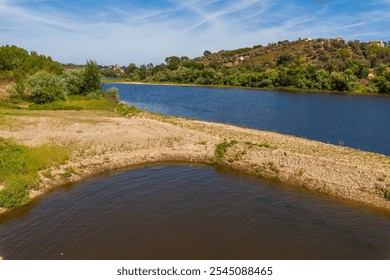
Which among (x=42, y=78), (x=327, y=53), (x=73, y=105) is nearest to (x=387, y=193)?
(x=73, y=105)

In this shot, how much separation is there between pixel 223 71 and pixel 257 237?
153 metres

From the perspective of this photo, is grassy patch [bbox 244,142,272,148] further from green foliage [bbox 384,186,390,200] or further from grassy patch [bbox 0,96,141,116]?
grassy patch [bbox 0,96,141,116]

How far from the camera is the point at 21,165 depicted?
2606 cm

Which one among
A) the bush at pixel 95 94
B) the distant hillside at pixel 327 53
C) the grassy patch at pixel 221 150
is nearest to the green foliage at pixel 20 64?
the bush at pixel 95 94

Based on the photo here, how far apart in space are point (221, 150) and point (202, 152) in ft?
6.87

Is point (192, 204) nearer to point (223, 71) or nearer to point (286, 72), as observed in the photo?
point (286, 72)

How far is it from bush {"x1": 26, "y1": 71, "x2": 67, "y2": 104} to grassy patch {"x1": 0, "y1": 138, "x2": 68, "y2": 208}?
91.9 feet

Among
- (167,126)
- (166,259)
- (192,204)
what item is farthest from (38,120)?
(166,259)

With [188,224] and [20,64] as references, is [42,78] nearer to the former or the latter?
[20,64]

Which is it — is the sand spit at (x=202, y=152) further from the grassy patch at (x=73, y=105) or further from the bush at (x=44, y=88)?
the bush at (x=44, y=88)

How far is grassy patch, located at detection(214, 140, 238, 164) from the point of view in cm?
3241

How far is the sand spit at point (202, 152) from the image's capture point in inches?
1011

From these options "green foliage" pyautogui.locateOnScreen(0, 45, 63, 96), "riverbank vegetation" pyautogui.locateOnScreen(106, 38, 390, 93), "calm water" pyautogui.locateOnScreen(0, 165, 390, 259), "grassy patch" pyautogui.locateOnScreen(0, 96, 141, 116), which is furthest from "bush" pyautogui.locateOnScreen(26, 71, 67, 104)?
"riverbank vegetation" pyautogui.locateOnScreen(106, 38, 390, 93)

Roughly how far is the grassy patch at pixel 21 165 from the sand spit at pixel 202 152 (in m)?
0.85
